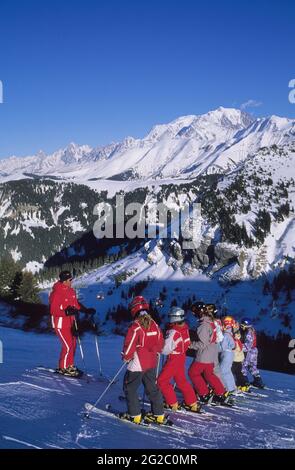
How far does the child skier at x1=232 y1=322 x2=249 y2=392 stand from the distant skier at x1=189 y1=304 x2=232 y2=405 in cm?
195

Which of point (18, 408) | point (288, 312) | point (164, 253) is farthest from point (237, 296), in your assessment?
point (18, 408)

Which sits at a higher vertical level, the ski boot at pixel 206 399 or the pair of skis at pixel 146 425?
A: the pair of skis at pixel 146 425

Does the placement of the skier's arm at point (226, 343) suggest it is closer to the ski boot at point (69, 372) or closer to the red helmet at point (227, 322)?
the red helmet at point (227, 322)

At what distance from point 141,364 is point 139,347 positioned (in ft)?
1.02

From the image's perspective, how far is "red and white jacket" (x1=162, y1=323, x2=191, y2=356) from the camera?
9984mm

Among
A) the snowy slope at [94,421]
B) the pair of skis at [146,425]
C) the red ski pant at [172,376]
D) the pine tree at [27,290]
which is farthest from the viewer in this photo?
the pine tree at [27,290]

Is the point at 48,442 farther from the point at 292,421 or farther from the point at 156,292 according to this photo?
the point at 156,292

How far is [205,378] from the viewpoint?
11.6m

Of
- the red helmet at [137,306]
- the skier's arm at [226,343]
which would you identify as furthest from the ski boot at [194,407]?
the red helmet at [137,306]

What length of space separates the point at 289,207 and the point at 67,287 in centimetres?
12163

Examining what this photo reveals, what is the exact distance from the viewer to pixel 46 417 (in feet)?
28.4

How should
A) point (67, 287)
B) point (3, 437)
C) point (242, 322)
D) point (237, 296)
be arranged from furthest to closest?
point (237, 296) < point (242, 322) < point (67, 287) < point (3, 437)

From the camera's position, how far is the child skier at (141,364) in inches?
353

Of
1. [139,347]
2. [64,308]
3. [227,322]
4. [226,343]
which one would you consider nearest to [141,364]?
[139,347]
